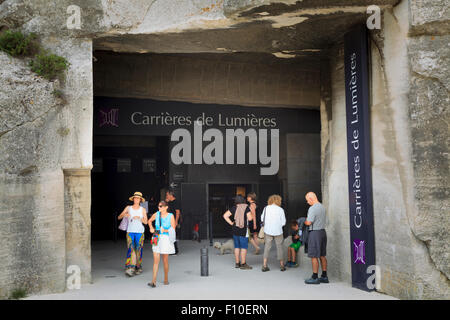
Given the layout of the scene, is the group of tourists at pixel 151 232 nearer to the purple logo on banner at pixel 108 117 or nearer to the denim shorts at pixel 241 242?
the denim shorts at pixel 241 242

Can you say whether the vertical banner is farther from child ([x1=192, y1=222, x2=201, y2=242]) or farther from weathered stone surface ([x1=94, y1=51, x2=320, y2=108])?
child ([x1=192, y1=222, x2=201, y2=242])

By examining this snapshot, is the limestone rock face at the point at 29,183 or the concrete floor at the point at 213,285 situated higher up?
the limestone rock face at the point at 29,183

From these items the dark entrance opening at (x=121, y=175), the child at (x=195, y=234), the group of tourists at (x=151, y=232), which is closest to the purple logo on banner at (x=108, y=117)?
the dark entrance opening at (x=121, y=175)

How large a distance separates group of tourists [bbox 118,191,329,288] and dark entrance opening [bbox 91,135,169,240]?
6.14 m

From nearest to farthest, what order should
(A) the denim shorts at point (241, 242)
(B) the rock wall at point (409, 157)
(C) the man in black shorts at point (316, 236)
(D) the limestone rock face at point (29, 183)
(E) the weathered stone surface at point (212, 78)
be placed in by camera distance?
1. (B) the rock wall at point (409, 157)
2. (D) the limestone rock face at point (29, 183)
3. (C) the man in black shorts at point (316, 236)
4. (A) the denim shorts at point (241, 242)
5. (E) the weathered stone surface at point (212, 78)

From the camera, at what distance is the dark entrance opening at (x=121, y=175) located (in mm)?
15633

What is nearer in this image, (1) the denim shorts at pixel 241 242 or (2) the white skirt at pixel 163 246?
(2) the white skirt at pixel 163 246

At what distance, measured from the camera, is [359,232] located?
7.69m

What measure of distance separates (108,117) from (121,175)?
345cm

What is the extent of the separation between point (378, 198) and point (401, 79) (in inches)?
73.1

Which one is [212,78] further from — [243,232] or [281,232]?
[281,232]

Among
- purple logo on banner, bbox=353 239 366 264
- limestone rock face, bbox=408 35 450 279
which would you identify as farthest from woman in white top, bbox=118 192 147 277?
limestone rock face, bbox=408 35 450 279

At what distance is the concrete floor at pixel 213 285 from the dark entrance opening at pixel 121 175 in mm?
4851
